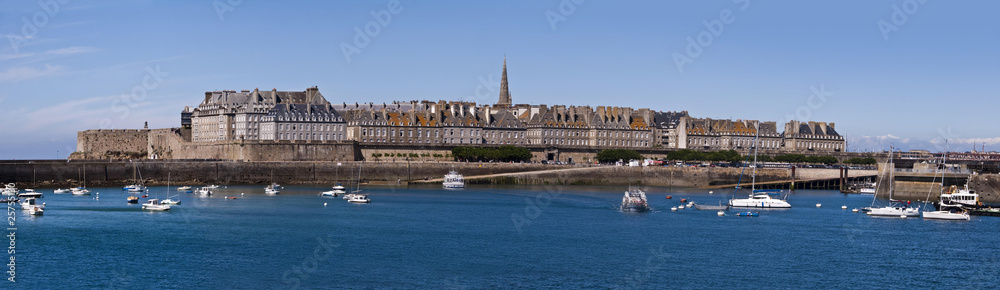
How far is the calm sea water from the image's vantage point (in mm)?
39406

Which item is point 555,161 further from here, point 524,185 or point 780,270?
point 780,270

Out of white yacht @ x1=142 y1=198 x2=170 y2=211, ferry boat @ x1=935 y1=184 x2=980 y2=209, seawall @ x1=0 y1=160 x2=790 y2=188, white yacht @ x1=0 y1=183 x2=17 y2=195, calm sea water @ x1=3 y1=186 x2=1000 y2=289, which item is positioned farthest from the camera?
seawall @ x1=0 y1=160 x2=790 y2=188

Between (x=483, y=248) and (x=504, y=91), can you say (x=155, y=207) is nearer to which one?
(x=483, y=248)

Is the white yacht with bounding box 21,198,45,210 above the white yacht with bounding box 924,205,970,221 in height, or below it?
above

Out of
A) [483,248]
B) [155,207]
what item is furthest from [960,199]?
[155,207]

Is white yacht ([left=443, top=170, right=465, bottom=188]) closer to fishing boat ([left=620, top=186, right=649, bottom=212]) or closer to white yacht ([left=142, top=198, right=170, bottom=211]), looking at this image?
fishing boat ([left=620, top=186, right=649, bottom=212])

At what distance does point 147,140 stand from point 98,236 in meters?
82.2

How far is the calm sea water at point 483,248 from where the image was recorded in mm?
39406

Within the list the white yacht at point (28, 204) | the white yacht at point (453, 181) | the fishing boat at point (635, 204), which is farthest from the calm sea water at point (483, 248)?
the white yacht at point (453, 181)

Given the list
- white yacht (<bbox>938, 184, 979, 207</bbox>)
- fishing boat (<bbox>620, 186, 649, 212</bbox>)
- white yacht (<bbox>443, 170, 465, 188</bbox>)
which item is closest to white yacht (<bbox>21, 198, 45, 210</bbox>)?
fishing boat (<bbox>620, 186, 649, 212</bbox>)

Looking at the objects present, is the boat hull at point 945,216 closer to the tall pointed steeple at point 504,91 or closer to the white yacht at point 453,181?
the white yacht at point 453,181

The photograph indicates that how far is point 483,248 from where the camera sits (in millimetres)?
47156

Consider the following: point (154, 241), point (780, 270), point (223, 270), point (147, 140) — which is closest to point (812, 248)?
point (780, 270)

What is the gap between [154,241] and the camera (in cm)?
4931
